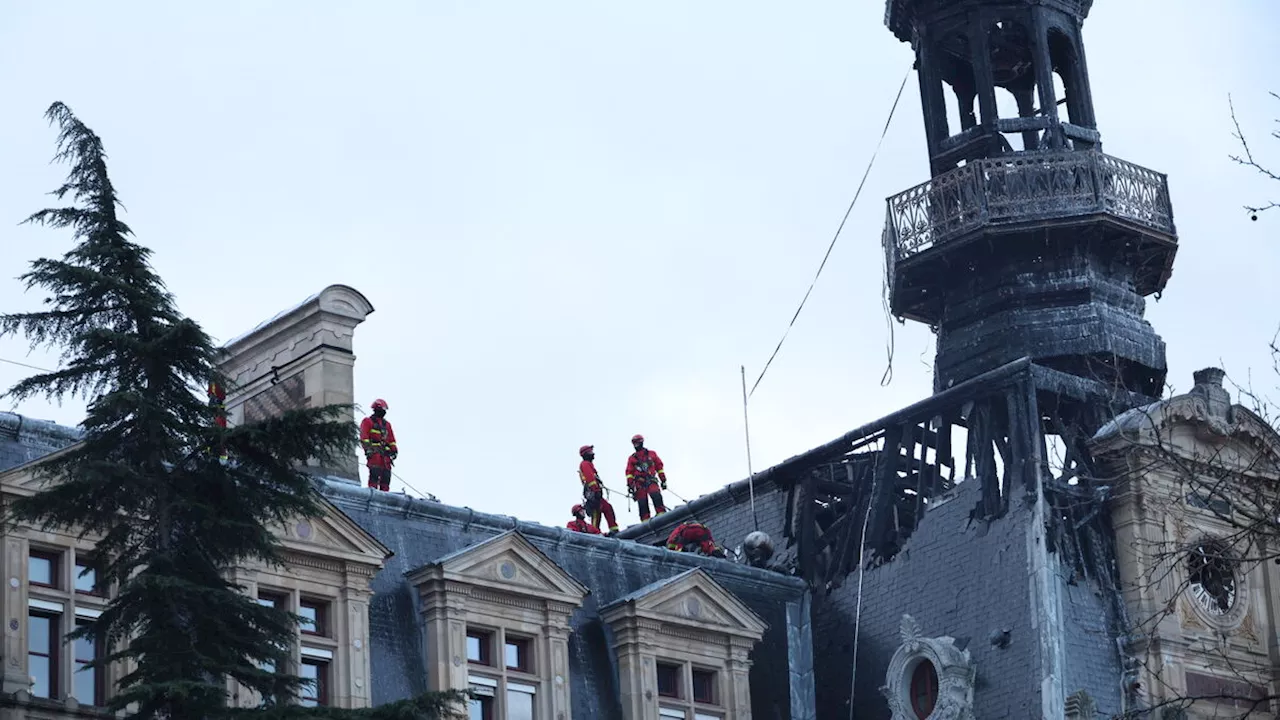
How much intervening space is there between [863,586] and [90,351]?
20.3 m

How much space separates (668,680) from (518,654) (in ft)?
9.57

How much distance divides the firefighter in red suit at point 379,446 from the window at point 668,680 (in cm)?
594

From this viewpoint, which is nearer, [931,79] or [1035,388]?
[1035,388]

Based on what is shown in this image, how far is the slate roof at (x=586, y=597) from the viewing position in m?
43.9

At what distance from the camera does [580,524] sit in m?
52.8

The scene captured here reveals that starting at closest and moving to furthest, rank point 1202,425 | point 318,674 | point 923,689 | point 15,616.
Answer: point 15,616 < point 318,674 < point 923,689 < point 1202,425

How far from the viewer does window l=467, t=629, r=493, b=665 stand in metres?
44.2

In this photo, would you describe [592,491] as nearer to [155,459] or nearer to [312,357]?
[312,357]

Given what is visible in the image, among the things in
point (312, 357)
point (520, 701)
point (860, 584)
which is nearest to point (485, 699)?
point (520, 701)

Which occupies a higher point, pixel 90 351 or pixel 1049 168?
pixel 1049 168

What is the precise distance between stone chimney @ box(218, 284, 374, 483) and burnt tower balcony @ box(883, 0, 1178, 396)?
452 inches

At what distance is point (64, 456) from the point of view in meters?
33.2

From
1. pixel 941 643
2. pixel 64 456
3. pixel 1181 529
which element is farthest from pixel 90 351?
pixel 1181 529

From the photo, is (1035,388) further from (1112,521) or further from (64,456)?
(64,456)
